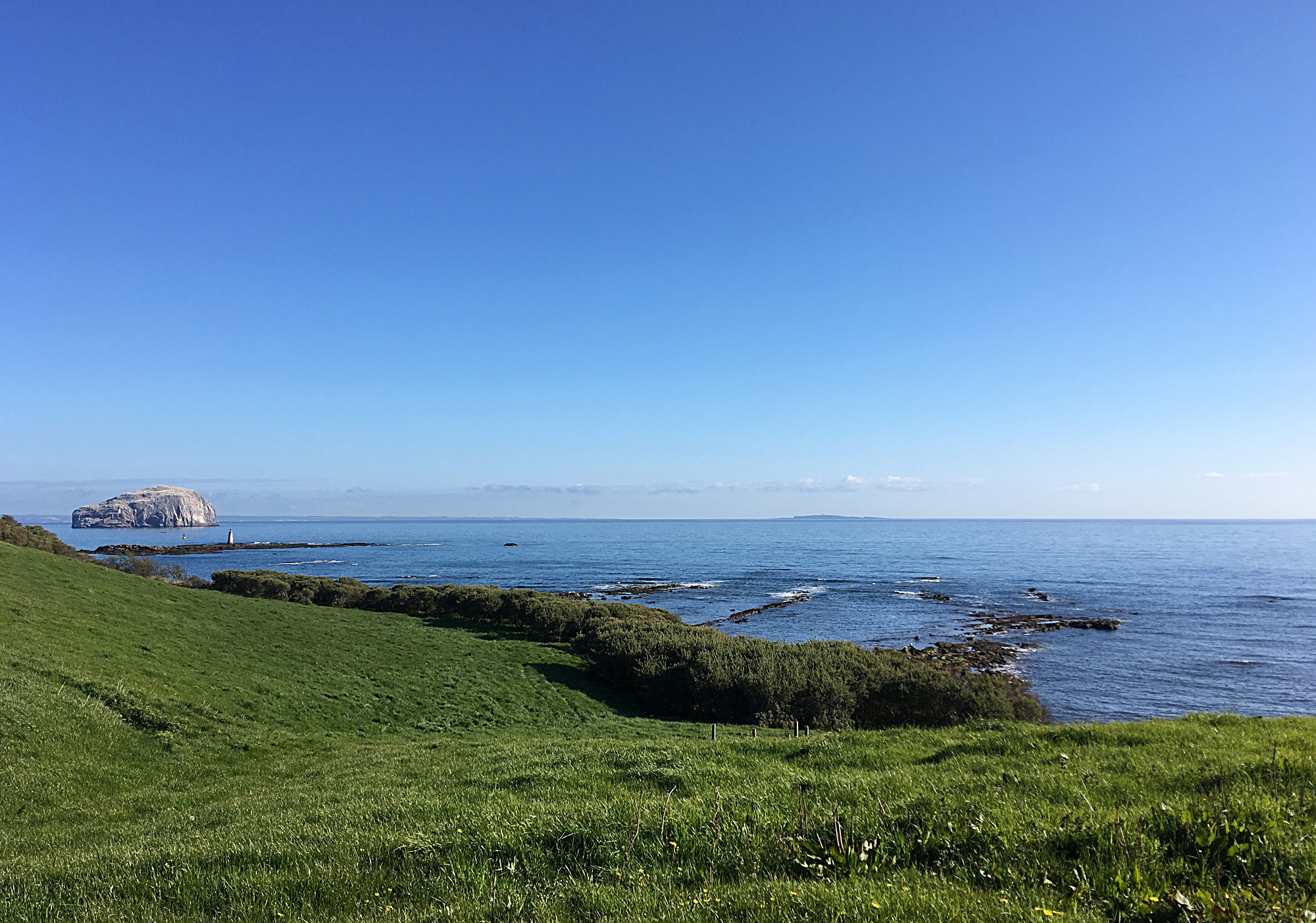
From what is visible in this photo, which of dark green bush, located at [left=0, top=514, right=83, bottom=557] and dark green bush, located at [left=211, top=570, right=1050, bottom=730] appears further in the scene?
dark green bush, located at [left=0, top=514, right=83, bottom=557]

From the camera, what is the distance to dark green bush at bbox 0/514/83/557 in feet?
143

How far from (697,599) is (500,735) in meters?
63.2

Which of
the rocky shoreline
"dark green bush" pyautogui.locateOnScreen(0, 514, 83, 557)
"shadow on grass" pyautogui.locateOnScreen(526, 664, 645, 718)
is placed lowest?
the rocky shoreline

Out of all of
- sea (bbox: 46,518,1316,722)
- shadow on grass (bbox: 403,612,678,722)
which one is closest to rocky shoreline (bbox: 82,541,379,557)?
sea (bbox: 46,518,1316,722)

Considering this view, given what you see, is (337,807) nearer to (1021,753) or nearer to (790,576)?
(1021,753)

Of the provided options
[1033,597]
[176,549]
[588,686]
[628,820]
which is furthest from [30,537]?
[176,549]

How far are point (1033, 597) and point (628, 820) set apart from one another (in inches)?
3703

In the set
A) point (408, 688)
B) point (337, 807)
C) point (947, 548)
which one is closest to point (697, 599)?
point (408, 688)

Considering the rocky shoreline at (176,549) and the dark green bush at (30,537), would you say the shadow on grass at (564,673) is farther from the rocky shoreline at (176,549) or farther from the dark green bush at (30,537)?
the rocky shoreline at (176,549)

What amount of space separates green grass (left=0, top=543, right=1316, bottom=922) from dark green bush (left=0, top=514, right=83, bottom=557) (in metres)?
34.2

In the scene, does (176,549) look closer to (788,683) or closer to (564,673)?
(564,673)

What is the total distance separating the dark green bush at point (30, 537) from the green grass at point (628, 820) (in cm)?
3417

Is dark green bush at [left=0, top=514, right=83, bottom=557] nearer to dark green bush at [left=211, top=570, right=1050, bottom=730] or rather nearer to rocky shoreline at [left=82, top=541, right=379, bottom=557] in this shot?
dark green bush at [left=211, top=570, right=1050, bottom=730]

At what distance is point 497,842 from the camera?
7.04 m
